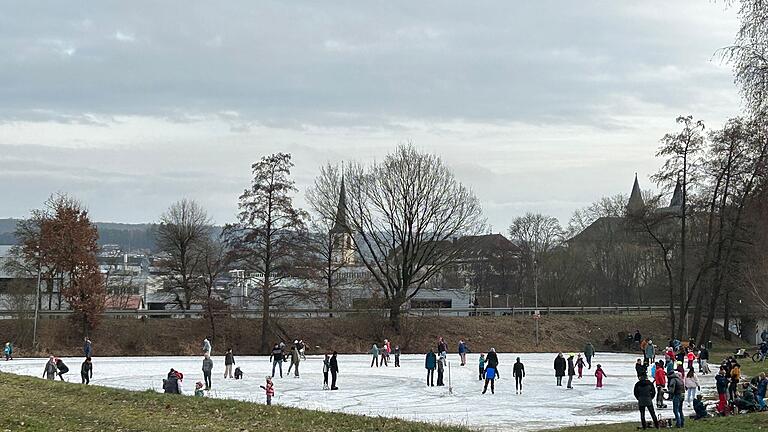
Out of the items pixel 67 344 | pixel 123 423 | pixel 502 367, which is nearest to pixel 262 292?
pixel 67 344

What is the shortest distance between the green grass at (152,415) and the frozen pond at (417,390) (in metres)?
4.29

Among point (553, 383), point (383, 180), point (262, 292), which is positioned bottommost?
point (553, 383)

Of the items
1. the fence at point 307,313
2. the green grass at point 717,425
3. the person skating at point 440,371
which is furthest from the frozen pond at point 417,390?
the fence at point 307,313

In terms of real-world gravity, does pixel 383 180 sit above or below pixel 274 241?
above

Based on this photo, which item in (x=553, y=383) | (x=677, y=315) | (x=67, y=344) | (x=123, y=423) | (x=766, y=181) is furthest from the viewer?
(x=677, y=315)

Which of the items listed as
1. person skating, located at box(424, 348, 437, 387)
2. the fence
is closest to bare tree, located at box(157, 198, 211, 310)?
the fence

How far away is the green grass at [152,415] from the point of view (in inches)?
663

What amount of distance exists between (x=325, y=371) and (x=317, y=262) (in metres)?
22.1

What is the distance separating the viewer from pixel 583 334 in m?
57.8

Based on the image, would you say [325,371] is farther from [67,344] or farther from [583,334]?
[583,334]

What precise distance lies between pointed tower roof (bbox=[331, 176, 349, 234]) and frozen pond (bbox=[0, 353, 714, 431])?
14.2m

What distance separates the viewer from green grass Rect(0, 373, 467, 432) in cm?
1683

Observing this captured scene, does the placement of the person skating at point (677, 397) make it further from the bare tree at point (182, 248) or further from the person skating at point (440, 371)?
the bare tree at point (182, 248)

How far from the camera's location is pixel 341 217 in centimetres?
5756
